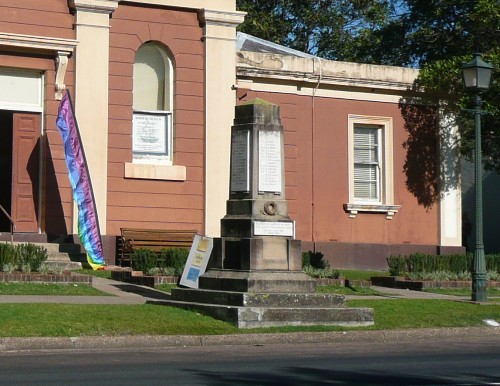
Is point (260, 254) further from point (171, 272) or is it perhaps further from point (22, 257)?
point (22, 257)

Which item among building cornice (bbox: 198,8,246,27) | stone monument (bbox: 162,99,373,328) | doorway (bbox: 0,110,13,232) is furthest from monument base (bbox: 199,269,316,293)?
building cornice (bbox: 198,8,246,27)

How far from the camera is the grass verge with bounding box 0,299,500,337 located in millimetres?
15503

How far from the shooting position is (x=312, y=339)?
16609mm

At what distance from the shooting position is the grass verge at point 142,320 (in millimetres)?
15503

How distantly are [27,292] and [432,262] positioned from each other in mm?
9391

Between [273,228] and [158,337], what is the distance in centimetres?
306

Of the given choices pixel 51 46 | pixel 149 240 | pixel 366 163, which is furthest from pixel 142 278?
pixel 366 163

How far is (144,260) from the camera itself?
22906 millimetres

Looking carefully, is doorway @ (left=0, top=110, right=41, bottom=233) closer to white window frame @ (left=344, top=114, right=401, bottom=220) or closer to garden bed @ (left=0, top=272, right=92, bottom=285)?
garden bed @ (left=0, top=272, right=92, bottom=285)

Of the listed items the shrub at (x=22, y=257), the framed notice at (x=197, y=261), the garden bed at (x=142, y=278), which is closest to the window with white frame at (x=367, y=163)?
the garden bed at (x=142, y=278)

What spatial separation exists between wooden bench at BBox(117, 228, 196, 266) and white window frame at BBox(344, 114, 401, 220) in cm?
510

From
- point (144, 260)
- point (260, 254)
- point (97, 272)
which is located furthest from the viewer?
point (97, 272)

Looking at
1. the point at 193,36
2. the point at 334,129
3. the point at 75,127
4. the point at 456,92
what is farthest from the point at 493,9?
the point at 75,127

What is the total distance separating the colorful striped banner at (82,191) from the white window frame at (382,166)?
8025mm
